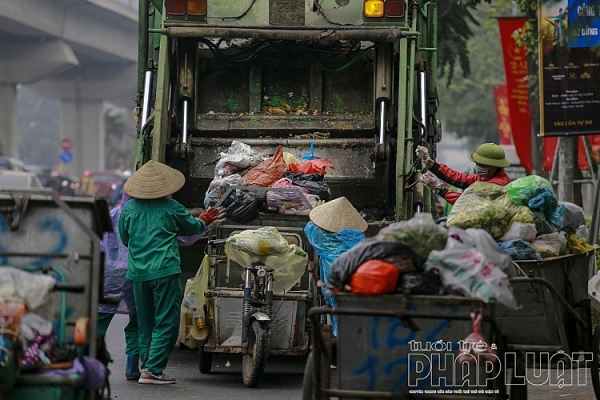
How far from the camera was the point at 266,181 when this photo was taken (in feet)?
31.8

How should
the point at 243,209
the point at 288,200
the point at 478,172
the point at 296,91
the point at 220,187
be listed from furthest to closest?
the point at 296,91 < the point at 220,187 < the point at 288,200 < the point at 243,209 < the point at 478,172

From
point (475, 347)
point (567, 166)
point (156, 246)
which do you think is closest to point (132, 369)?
point (156, 246)

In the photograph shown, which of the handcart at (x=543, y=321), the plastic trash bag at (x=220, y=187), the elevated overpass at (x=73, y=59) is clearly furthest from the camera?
the elevated overpass at (x=73, y=59)

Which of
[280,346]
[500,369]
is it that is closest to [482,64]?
[280,346]

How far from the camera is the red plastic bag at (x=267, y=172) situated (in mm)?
9680

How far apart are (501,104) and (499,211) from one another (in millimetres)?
19565

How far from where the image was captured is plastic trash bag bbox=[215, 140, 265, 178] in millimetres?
9867

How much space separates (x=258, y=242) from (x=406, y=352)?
3136mm

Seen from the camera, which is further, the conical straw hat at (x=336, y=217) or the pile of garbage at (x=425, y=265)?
the conical straw hat at (x=336, y=217)

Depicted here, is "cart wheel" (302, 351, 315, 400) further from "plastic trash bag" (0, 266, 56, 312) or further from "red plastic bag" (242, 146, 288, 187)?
"red plastic bag" (242, 146, 288, 187)

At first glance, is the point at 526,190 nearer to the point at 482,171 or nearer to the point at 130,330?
the point at 482,171

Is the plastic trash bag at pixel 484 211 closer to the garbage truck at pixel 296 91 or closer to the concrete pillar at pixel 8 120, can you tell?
the garbage truck at pixel 296 91

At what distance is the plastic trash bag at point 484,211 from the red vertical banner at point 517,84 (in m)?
10.8

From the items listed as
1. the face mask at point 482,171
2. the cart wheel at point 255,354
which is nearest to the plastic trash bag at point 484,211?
the face mask at point 482,171
